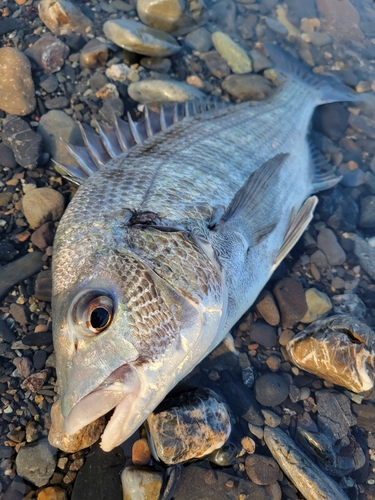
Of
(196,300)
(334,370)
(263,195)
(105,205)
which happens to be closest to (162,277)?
(196,300)

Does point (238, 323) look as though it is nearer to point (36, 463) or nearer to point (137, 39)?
point (36, 463)

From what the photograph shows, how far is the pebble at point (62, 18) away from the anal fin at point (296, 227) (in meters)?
3.91

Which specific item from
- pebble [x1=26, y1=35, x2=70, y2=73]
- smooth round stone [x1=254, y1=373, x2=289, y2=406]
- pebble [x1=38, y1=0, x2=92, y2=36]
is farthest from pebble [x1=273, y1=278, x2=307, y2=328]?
pebble [x1=38, y1=0, x2=92, y2=36]

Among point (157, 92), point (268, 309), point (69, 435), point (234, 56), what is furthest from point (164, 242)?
point (234, 56)

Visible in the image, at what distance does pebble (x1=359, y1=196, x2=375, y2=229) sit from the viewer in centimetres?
456

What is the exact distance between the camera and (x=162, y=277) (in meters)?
2.31

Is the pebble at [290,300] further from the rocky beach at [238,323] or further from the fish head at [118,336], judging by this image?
the fish head at [118,336]

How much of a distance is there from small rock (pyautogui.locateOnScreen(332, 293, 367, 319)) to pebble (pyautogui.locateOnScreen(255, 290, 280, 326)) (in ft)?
2.22

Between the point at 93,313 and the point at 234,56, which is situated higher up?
the point at 93,313

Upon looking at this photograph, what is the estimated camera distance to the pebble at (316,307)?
3.77 metres

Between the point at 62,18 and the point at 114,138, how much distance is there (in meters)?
2.54

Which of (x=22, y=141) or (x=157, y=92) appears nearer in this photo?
(x=22, y=141)

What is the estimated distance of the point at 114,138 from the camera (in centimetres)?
378

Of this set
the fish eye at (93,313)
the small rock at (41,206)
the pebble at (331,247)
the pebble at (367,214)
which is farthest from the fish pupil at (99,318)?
the pebble at (367,214)
